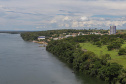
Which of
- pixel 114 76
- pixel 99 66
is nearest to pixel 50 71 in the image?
pixel 99 66

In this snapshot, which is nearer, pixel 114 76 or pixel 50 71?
pixel 114 76

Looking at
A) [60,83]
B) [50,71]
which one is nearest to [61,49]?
[50,71]

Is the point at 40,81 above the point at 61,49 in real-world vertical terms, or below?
below

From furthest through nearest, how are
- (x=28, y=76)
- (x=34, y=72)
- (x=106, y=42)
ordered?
(x=106, y=42)
(x=34, y=72)
(x=28, y=76)

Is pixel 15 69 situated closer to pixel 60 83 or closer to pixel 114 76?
pixel 60 83

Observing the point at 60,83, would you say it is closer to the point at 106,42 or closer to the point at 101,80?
the point at 101,80

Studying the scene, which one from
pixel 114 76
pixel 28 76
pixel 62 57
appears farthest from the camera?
pixel 62 57

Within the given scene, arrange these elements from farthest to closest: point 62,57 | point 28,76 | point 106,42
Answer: point 106,42 < point 62,57 < point 28,76

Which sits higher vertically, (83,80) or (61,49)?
(61,49)

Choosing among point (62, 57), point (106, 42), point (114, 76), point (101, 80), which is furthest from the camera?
point (106, 42)
